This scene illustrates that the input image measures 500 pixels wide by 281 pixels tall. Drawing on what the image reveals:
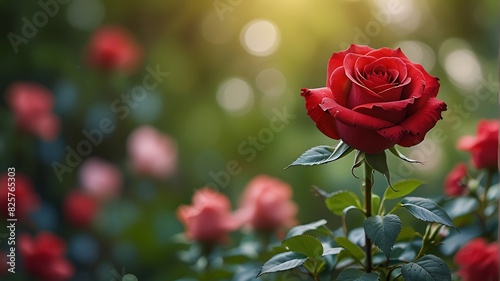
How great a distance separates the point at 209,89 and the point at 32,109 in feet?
1.12

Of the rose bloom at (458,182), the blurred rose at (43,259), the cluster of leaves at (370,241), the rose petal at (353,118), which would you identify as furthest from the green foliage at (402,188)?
the blurred rose at (43,259)

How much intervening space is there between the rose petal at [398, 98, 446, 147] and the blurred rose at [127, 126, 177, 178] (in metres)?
0.70

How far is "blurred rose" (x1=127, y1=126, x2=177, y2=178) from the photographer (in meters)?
1.20

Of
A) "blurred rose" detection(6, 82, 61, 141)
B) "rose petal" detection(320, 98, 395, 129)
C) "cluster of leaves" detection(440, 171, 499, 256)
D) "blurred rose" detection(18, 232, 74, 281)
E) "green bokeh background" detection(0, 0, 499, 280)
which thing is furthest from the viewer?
"green bokeh background" detection(0, 0, 499, 280)

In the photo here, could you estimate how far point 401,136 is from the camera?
0.55 m

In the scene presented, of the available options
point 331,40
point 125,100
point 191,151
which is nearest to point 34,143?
point 125,100

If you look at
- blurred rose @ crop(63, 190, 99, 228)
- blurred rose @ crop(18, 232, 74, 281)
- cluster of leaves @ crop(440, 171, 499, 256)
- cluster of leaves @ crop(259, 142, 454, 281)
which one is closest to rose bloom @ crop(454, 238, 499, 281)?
cluster of leaves @ crop(440, 171, 499, 256)

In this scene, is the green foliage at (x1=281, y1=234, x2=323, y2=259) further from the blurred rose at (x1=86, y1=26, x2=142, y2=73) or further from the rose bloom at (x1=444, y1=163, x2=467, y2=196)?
the blurred rose at (x1=86, y1=26, x2=142, y2=73)

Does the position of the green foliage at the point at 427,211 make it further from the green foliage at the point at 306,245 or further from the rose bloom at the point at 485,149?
the rose bloom at the point at 485,149

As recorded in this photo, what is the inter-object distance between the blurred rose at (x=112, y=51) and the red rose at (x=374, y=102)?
0.65 meters

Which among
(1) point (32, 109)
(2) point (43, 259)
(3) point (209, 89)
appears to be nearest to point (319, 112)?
(2) point (43, 259)

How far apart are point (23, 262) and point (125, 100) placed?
14.2 inches

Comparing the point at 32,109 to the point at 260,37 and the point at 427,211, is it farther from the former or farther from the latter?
the point at 427,211

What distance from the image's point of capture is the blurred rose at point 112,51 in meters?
1.18
